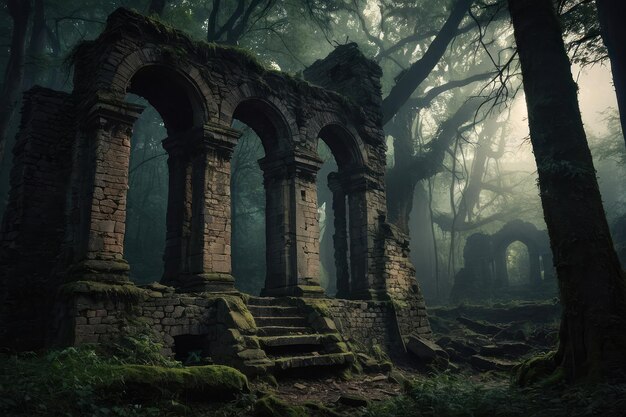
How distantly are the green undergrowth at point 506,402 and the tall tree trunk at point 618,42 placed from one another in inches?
167

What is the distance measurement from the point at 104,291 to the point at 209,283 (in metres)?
2.29

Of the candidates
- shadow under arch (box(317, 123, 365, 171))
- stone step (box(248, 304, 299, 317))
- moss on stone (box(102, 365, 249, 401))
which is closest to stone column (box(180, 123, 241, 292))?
stone step (box(248, 304, 299, 317))

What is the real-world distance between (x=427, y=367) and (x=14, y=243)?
9484mm

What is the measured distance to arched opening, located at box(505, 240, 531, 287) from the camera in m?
46.0

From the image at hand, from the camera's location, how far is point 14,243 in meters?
9.22

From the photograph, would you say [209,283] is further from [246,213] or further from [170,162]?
[246,213]

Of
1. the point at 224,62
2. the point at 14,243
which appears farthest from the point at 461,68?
the point at 14,243

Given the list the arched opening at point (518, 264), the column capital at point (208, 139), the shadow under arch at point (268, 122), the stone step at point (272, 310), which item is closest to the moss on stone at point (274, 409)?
the stone step at point (272, 310)

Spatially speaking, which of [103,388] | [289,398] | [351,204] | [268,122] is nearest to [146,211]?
[351,204]

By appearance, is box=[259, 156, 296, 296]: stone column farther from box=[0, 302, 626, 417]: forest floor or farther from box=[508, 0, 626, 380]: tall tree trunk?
box=[508, 0, 626, 380]: tall tree trunk

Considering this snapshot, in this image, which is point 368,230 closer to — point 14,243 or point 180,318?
point 180,318

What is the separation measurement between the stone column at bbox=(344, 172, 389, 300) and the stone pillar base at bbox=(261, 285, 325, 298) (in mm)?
1969

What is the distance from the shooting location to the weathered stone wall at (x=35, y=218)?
894 cm

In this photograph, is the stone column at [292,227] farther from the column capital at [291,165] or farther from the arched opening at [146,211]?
the arched opening at [146,211]
